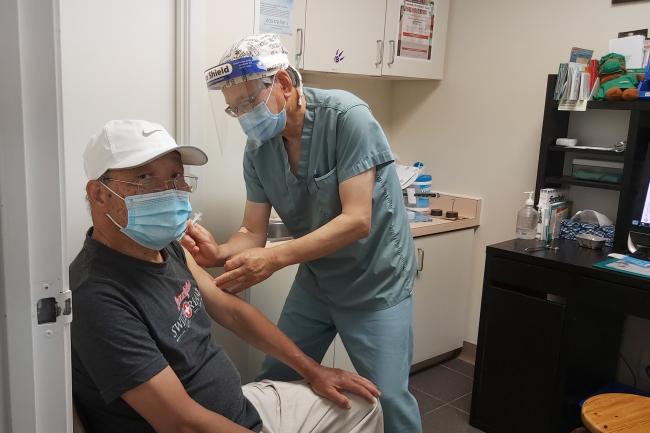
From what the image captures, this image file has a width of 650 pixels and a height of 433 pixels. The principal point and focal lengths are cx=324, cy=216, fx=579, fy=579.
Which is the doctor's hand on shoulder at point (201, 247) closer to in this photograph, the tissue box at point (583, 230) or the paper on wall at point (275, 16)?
the paper on wall at point (275, 16)

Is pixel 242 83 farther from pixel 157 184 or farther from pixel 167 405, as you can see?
pixel 167 405

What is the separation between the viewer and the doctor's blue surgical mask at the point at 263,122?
1567mm

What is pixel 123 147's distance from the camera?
3.88 feet

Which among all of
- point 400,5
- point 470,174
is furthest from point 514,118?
point 400,5

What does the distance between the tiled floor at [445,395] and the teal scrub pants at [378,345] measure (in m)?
0.93

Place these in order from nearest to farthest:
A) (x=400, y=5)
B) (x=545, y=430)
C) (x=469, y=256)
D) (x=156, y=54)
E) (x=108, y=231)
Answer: (x=108, y=231) < (x=156, y=54) < (x=545, y=430) < (x=400, y=5) < (x=469, y=256)

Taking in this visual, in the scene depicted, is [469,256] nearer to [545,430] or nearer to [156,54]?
[545,430]

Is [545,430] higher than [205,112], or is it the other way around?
[205,112]

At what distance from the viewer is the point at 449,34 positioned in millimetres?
3168

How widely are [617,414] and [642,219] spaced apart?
883mm

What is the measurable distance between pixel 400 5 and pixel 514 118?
31.8 inches

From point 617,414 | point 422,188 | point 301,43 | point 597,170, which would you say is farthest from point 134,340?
point 422,188

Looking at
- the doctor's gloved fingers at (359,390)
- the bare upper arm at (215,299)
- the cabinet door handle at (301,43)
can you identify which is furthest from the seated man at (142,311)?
the cabinet door handle at (301,43)

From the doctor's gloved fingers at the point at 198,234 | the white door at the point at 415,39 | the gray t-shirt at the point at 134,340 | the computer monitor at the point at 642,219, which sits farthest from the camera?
the white door at the point at 415,39
